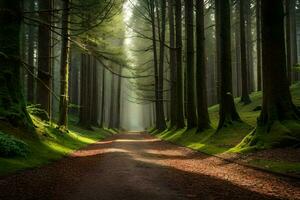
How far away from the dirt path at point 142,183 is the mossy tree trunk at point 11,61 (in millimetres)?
2841

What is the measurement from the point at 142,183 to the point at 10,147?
162 inches

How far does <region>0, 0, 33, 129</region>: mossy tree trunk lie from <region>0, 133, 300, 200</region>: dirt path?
2.84 meters

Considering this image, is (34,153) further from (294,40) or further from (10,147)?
(294,40)

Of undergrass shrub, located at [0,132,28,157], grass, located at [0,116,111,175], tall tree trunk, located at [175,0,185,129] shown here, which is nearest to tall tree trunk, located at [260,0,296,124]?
grass, located at [0,116,111,175]

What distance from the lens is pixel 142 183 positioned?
7.61 metres

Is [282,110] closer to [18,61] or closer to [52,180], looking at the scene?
[52,180]

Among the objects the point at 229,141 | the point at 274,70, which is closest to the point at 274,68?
the point at 274,70

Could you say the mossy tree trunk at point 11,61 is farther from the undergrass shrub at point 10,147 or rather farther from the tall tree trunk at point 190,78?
the tall tree trunk at point 190,78

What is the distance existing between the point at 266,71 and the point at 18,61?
8364 mm

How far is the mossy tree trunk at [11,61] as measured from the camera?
1246 centimetres

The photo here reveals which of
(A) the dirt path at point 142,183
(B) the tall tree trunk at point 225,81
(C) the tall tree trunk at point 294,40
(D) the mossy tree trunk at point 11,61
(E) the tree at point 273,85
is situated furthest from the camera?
(C) the tall tree trunk at point 294,40

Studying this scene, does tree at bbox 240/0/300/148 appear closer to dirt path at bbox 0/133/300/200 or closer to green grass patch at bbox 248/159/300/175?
green grass patch at bbox 248/159/300/175

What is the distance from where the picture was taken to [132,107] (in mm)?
138375

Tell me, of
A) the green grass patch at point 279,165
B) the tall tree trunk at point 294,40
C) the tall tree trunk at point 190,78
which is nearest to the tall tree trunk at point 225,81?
the tall tree trunk at point 190,78
